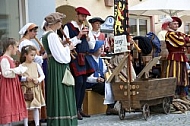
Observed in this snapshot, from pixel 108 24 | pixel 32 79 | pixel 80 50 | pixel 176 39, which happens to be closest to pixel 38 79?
pixel 32 79

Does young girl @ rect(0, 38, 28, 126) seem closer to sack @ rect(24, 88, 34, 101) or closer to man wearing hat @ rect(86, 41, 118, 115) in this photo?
sack @ rect(24, 88, 34, 101)

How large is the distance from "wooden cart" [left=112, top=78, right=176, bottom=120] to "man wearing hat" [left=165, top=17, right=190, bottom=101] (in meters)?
1.21

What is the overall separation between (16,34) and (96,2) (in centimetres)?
388

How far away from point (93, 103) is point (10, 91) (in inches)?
97.7

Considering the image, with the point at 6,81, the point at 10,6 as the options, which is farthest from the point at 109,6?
the point at 6,81

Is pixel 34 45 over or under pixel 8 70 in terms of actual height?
over

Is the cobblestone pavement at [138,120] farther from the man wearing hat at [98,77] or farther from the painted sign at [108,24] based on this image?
the painted sign at [108,24]

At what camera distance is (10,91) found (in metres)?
5.92

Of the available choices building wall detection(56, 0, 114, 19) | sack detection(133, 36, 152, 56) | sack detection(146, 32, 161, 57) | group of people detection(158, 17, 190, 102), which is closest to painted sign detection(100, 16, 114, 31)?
building wall detection(56, 0, 114, 19)

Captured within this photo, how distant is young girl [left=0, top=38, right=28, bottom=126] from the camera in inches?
229

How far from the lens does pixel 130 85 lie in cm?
704

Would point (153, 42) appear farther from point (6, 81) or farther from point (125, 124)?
point (6, 81)

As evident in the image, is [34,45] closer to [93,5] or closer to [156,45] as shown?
[156,45]

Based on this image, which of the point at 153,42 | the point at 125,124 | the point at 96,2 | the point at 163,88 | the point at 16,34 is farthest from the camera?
the point at 96,2
